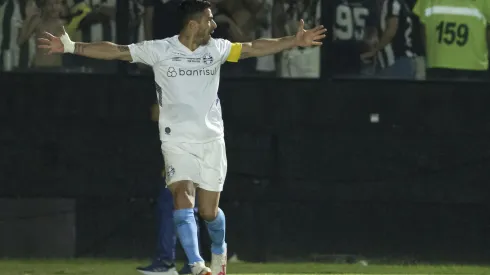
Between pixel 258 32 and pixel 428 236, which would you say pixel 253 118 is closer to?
pixel 258 32

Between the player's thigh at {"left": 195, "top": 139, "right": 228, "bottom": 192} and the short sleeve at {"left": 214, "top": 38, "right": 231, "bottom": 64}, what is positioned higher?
the short sleeve at {"left": 214, "top": 38, "right": 231, "bottom": 64}

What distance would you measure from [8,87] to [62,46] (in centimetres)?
332

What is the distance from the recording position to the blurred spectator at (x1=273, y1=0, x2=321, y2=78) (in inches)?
500

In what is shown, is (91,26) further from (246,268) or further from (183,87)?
(183,87)

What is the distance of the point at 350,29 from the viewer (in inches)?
502

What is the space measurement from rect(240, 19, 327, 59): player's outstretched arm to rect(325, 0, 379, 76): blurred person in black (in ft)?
9.91

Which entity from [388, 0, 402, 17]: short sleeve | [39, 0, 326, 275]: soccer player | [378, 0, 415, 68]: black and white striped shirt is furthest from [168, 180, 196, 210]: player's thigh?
[388, 0, 402, 17]: short sleeve

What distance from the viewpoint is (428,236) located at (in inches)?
507

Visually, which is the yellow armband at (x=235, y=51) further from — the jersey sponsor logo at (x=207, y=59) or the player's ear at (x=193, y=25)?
the player's ear at (x=193, y=25)

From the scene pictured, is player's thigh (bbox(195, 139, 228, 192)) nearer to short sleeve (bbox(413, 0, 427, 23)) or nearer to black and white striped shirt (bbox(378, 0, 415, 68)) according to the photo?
black and white striped shirt (bbox(378, 0, 415, 68))

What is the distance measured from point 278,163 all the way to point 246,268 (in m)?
1.14

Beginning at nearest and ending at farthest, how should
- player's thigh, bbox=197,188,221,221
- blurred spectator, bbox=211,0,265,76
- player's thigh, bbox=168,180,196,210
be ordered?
player's thigh, bbox=168,180,196,210, player's thigh, bbox=197,188,221,221, blurred spectator, bbox=211,0,265,76

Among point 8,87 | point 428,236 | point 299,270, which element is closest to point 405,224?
point 428,236

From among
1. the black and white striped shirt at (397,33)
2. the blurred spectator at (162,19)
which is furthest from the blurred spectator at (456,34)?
the blurred spectator at (162,19)
